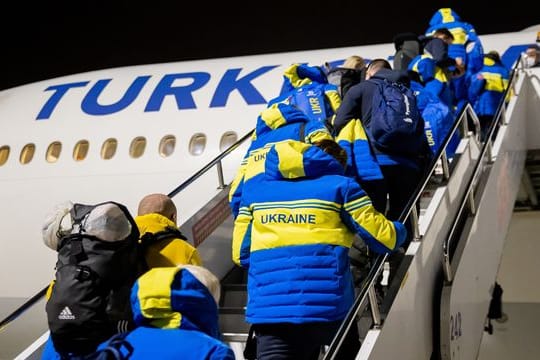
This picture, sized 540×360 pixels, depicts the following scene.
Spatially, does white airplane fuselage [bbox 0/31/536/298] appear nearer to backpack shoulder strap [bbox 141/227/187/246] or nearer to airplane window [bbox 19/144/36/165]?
airplane window [bbox 19/144/36/165]

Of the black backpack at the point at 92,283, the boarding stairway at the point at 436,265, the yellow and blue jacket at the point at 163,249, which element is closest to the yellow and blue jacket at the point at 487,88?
the boarding stairway at the point at 436,265

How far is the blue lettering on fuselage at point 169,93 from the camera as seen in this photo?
8.34 metres

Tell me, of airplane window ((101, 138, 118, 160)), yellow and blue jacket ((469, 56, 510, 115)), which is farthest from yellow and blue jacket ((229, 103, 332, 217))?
airplane window ((101, 138, 118, 160))

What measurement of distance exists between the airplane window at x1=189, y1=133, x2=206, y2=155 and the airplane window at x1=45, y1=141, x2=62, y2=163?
1.57 meters

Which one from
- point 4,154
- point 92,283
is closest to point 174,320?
point 92,283

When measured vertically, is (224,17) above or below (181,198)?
above

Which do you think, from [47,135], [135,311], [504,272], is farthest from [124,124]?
[135,311]

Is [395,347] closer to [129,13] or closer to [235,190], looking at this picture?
[235,190]

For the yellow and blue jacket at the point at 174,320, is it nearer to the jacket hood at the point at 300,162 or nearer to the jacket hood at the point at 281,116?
the jacket hood at the point at 300,162

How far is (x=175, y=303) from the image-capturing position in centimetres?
217

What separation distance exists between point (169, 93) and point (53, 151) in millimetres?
1437

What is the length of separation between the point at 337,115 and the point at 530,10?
10593mm

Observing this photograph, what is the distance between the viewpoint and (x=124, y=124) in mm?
8516

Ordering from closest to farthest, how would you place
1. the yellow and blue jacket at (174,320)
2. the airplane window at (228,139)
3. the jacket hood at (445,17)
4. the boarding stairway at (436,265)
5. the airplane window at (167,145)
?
the yellow and blue jacket at (174,320) < the boarding stairway at (436,265) < the jacket hood at (445,17) < the airplane window at (228,139) < the airplane window at (167,145)
